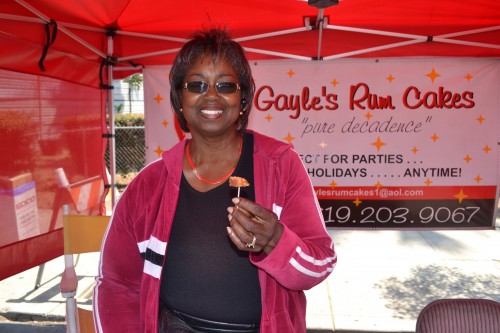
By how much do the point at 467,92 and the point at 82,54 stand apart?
127 inches

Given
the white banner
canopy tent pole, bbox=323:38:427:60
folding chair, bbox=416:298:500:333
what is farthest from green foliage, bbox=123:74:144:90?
folding chair, bbox=416:298:500:333

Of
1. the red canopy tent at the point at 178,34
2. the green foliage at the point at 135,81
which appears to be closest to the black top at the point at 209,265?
the red canopy tent at the point at 178,34

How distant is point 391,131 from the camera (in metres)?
3.90

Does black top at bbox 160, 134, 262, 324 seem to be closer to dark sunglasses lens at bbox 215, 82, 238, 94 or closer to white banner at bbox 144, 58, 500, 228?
dark sunglasses lens at bbox 215, 82, 238, 94

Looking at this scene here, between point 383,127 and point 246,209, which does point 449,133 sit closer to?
point 383,127

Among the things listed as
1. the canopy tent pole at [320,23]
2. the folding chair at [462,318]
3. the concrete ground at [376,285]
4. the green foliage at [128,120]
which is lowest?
the concrete ground at [376,285]

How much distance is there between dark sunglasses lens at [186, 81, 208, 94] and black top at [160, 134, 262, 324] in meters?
0.31

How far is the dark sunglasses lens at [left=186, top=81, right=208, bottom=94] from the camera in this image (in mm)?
1615

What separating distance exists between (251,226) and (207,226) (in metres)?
0.37

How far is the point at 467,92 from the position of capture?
3842mm

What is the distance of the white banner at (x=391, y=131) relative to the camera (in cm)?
387

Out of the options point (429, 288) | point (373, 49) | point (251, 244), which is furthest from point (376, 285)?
point (251, 244)

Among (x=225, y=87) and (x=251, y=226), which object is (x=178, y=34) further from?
(x=251, y=226)

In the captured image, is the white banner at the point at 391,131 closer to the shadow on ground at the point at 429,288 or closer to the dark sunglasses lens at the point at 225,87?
the shadow on ground at the point at 429,288
